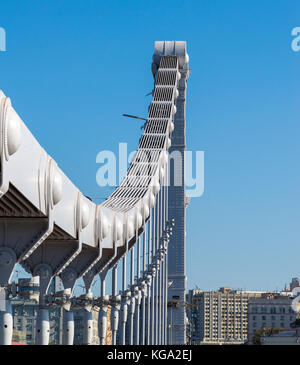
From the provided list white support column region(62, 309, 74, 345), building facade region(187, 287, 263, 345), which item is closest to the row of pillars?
white support column region(62, 309, 74, 345)

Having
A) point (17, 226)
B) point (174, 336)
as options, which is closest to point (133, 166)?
point (174, 336)

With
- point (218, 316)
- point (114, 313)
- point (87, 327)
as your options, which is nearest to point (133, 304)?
point (114, 313)

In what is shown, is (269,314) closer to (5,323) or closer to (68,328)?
(68,328)

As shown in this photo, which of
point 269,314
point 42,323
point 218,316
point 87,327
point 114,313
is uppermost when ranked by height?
point 218,316

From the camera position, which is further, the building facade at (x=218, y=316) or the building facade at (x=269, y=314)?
the building facade at (x=218, y=316)

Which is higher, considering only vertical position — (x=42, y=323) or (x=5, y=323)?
(x=42, y=323)

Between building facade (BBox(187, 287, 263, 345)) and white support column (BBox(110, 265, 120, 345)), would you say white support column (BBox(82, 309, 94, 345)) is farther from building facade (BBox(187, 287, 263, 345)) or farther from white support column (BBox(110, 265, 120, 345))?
building facade (BBox(187, 287, 263, 345))

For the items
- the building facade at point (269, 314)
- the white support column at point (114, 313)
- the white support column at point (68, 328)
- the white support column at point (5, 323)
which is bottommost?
the white support column at point (5, 323)

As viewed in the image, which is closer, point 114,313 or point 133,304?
point 114,313

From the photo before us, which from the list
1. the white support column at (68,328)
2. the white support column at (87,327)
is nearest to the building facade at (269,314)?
the white support column at (87,327)

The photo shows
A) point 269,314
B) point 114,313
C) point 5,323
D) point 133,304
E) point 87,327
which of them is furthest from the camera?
point 269,314

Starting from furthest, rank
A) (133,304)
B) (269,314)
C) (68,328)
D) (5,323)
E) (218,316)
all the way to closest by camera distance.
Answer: (218,316) < (269,314) < (133,304) < (68,328) < (5,323)

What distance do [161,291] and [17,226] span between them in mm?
36144

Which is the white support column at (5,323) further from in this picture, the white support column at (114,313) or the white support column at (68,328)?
the white support column at (114,313)
